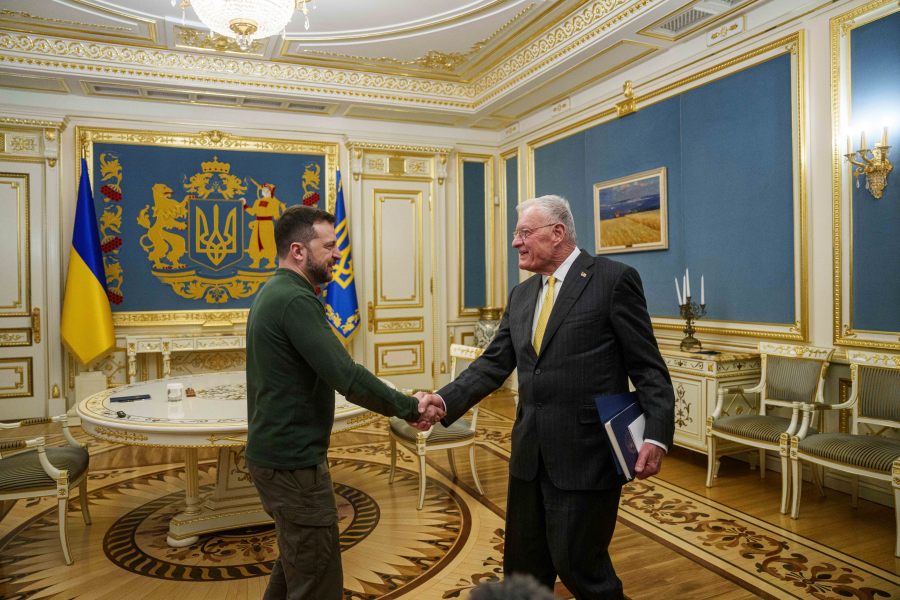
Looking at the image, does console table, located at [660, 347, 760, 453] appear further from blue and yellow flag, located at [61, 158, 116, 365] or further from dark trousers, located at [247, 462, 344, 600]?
blue and yellow flag, located at [61, 158, 116, 365]

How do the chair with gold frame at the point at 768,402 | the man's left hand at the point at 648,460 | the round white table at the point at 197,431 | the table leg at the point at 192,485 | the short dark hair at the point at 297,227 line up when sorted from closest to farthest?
1. the man's left hand at the point at 648,460
2. the short dark hair at the point at 297,227
3. the round white table at the point at 197,431
4. the table leg at the point at 192,485
5. the chair with gold frame at the point at 768,402

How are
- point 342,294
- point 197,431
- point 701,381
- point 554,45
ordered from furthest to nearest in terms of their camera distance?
1. point 342,294
2. point 554,45
3. point 701,381
4. point 197,431

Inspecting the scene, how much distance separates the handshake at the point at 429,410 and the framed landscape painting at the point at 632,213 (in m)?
3.53

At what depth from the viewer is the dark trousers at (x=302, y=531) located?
178 cm

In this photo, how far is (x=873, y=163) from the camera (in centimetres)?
348

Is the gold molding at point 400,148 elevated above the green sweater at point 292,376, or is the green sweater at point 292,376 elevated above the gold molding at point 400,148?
the gold molding at point 400,148

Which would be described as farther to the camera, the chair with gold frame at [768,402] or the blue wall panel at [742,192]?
the blue wall panel at [742,192]

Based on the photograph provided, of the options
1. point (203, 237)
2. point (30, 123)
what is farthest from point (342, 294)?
point (30, 123)

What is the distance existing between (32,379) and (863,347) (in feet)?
23.4

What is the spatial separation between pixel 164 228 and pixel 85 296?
1.04m

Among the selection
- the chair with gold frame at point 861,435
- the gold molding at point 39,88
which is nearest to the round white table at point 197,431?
the chair with gold frame at point 861,435

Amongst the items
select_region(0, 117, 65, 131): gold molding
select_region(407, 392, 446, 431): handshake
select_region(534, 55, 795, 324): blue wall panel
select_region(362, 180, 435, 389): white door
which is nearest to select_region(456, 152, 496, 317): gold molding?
select_region(362, 180, 435, 389): white door

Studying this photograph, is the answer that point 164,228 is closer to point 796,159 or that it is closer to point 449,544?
point 449,544

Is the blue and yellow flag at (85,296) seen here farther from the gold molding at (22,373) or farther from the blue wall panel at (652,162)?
the blue wall panel at (652,162)
